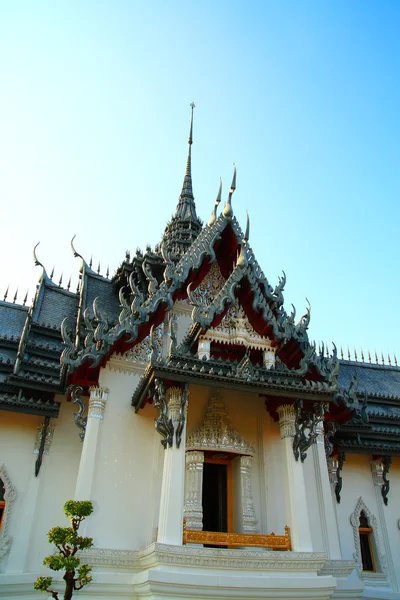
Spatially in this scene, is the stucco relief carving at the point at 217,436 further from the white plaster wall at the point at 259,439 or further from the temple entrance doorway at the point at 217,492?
the temple entrance doorway at the point at 217,492

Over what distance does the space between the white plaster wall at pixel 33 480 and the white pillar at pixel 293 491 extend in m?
3.63

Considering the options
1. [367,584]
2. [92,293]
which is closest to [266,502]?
[367,584]

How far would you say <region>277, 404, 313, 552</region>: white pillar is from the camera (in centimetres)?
742

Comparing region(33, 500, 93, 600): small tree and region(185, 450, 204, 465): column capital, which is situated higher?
region(185, 450, 204, 465): column capital

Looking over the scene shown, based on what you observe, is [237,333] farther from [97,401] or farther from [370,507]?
[370,507]

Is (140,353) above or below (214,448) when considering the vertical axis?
above

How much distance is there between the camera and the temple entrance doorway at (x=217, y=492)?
27.6 feet

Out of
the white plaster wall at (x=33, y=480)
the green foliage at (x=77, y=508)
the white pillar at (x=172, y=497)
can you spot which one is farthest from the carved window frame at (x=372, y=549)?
the green foliage at (x=77, y=508)

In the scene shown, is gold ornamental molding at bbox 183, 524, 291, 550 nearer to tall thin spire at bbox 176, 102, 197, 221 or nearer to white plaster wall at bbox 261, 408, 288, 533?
white plaster wall at bbox 261, 408, 288, 533

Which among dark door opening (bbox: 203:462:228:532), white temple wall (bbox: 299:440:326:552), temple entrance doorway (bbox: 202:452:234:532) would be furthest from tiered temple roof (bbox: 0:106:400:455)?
dark door opening (bbox: 203:462:228:532)

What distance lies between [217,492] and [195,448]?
1.05 metres

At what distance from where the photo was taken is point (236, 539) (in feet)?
23.8

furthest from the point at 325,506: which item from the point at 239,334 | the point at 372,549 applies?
the point at 239,334

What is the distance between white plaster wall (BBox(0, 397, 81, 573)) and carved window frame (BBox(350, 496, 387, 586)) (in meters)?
5.94
